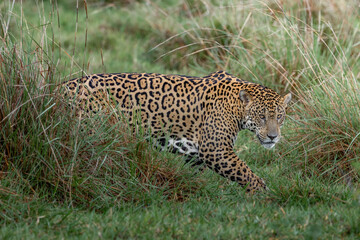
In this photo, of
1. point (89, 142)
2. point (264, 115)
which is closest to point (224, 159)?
point (264, 115)

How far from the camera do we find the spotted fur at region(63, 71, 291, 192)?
6250mm

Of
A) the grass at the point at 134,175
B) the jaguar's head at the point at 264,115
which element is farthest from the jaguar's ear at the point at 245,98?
the grass at the point at 134,175

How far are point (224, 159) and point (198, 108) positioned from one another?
0.72 m

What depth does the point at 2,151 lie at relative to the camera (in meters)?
5.30

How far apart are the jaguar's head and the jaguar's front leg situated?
1.01ft

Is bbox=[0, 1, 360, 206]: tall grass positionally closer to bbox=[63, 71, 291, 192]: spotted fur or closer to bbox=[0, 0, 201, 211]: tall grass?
bbox=[0, 0, 201, 211]: tall grass

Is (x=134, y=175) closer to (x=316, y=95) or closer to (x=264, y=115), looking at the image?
(x=264, y=115)

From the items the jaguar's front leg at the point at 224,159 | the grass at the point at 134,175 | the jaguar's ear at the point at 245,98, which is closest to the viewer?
the grass at the point at 134,175

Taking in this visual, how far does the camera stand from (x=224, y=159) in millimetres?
6215

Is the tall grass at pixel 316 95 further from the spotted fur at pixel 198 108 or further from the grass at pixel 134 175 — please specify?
the spotted fur at pixel 198 108

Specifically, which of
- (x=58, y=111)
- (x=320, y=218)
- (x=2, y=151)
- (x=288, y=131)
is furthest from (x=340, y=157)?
(x=2, y=151)

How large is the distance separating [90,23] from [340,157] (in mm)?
8656

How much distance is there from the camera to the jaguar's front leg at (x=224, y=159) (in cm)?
608

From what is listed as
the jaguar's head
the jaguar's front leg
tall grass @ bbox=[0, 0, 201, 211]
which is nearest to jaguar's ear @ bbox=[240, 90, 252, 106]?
the jaguar's head
